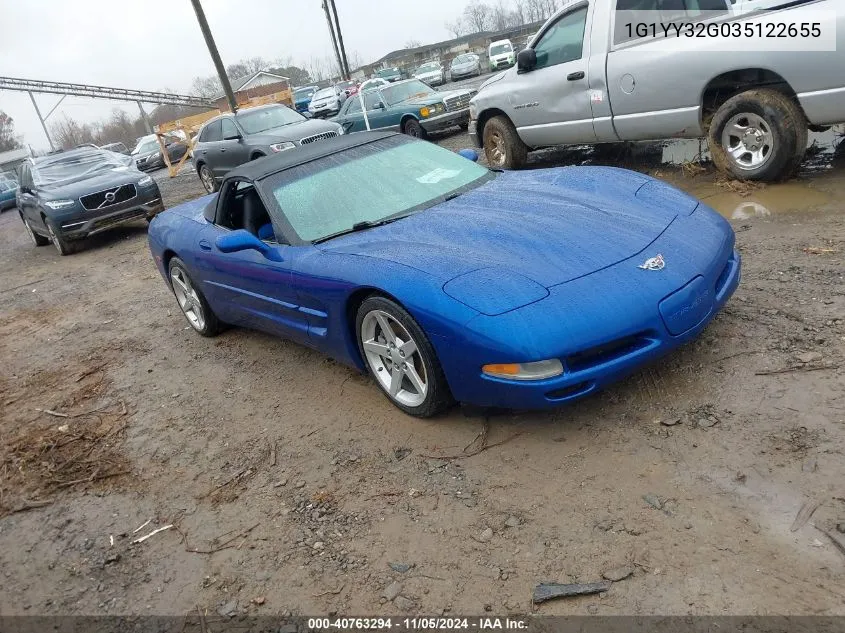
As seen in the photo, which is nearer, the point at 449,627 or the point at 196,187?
the point at 449,627

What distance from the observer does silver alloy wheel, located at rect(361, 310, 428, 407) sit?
3076 mm

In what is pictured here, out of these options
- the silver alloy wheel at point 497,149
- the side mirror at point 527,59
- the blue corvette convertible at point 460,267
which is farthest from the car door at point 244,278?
the silver alloy wheel at point 497,149

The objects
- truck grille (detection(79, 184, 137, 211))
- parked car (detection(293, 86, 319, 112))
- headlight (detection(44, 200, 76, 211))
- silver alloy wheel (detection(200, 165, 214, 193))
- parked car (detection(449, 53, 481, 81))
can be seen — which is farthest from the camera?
parked car (detection(449, 53, 481, 81))

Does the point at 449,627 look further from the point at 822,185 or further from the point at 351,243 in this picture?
the point at 822,185

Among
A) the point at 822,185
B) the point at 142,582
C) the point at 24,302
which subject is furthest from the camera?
the point at 24,302

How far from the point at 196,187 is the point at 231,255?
41.6ft

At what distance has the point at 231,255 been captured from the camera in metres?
4.14

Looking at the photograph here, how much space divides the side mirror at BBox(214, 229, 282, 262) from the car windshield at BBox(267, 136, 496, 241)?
191 mm

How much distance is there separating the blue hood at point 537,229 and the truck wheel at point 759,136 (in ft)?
6.94

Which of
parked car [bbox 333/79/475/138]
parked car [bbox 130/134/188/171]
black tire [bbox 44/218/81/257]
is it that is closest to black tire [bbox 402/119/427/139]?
parked car [bbox 333/79/475/138]

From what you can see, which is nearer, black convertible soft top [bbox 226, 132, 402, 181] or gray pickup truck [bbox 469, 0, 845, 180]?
black convertible soft top [bbox 226, 132, 402, 181]

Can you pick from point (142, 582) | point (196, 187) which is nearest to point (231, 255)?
point (142, 582)

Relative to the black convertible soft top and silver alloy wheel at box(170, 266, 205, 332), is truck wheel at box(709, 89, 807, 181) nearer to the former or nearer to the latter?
the black convertible soft top

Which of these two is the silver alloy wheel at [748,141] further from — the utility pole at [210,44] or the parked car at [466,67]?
the parked car at [466,67]
